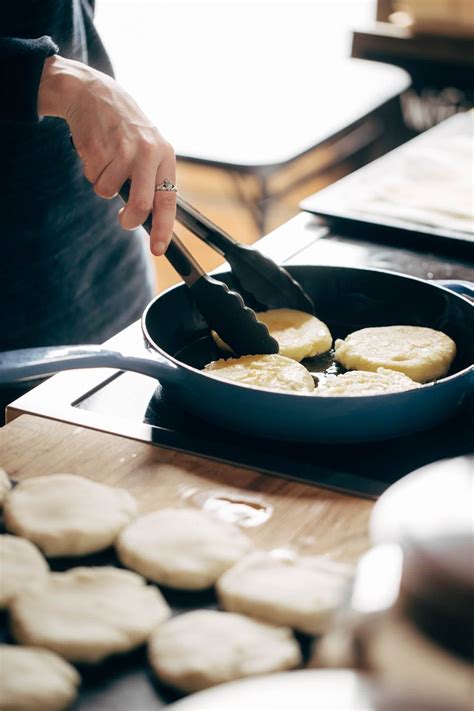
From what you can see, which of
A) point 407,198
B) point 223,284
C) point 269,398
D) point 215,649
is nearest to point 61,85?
point 223,284

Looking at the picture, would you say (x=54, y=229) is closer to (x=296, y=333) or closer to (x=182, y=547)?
(x=296, y=333)

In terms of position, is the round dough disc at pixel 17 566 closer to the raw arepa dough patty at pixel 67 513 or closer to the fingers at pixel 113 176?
the raw arepa dough patty at pixel 67 513

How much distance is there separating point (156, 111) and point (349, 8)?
5.46 ft

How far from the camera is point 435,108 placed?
289 centimetres

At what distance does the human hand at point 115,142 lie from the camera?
1.13 meters

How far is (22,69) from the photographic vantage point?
1.24 m

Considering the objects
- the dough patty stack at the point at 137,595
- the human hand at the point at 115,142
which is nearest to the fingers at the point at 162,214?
the human hand at the point at 115,142

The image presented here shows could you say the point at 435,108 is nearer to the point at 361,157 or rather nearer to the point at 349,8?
the point at 361,157

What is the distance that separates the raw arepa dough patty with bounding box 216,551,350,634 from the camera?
0.68 meters

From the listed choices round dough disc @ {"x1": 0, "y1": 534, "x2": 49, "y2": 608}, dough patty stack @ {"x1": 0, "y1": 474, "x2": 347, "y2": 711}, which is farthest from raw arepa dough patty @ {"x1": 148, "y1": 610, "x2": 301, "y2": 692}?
round dough disc @ {"x1": 0, "y1": 534, "x2": 49, "y2": 608}

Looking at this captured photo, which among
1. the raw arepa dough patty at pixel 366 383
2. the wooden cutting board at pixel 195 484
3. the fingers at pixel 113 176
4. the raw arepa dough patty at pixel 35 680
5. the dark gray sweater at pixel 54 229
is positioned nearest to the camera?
the raw arepa dough patty at pixel 35 680

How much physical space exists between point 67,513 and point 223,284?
0.42m

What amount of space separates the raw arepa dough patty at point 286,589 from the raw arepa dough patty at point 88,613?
0.06m

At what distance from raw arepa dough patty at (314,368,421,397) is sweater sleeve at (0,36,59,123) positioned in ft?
1.90
